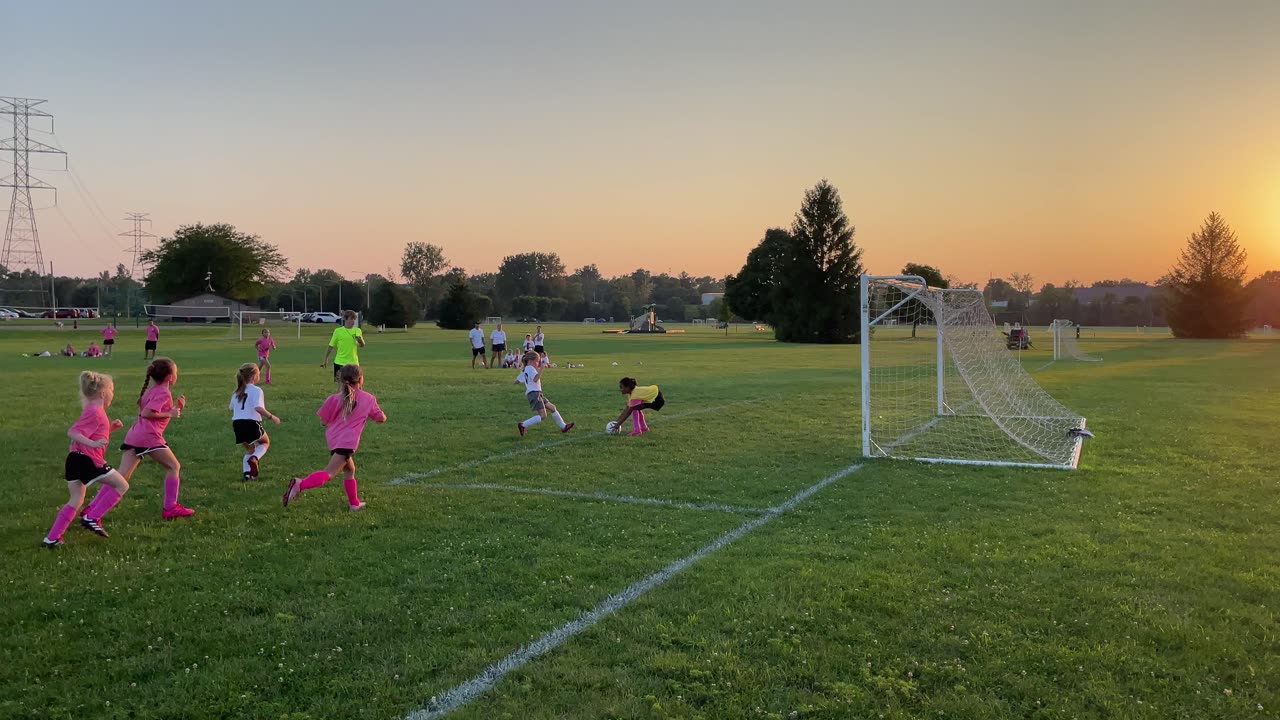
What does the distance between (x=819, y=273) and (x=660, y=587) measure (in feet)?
194

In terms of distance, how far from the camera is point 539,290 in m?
172

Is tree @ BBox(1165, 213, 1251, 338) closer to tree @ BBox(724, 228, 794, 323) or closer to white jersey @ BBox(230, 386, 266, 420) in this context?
tree @ BBox(724, 228, 794, 323)

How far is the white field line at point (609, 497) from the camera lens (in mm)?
7535

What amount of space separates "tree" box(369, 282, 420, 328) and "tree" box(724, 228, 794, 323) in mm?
36248

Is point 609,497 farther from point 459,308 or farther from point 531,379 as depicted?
point 459,308

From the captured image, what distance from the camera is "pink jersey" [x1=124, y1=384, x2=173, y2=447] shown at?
675cm

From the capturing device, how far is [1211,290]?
71375 millimetres

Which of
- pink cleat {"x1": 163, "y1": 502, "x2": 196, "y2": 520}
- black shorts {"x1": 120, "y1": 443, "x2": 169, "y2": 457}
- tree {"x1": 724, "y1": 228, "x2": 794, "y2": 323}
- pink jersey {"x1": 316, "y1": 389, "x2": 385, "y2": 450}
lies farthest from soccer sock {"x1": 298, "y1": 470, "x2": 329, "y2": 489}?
tree {"x1": 724, "y1": 228, "x2": 794, "y2": 323}

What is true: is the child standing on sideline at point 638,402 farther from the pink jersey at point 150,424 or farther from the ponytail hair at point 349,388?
the pink jersey at point 150,424

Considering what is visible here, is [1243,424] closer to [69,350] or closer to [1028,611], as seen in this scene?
[1028,611]

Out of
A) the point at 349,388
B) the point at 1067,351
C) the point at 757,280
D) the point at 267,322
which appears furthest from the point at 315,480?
the point at 267,322

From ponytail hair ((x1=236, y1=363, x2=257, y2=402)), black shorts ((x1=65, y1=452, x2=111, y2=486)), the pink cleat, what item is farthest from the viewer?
ponytail hair ((x1=236, y1=363, x2=257, y2=402))

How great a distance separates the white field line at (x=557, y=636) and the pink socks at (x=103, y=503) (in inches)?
171

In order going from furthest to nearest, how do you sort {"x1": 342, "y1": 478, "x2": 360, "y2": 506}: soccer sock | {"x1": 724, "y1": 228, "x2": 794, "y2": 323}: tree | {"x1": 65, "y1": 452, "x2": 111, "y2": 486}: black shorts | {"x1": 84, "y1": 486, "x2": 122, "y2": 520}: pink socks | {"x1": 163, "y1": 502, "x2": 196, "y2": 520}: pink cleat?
1. {"x1": 724, "y1": 228, "x2": 794, "y2": 323}: tree
2. {"x1": 342, "y1": 478, "x2": 360, "y2": 506}: soccer sock
3. {"x1": 163, "y1": 502, "x2": 196, "y2": 520}: pink cleat
4. {"x1": 84, "y1": 486, "x2": 122, "y2": 520}: pink socks
5. {"x1": 65, "y1": 452, "x2": 111, "y2": 486}: black shorts
